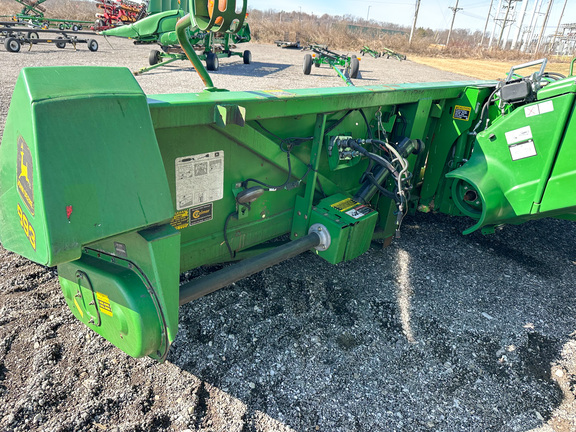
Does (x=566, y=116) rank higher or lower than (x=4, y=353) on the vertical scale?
higher

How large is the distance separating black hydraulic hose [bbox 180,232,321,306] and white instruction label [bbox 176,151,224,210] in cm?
40

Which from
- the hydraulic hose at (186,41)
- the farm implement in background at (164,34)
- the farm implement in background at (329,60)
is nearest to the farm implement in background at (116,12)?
the farm implement in background at (164,34)

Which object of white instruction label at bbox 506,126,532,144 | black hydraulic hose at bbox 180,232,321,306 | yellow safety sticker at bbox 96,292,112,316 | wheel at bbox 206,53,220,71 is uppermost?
white instruction label at bbox 506,126,532,144

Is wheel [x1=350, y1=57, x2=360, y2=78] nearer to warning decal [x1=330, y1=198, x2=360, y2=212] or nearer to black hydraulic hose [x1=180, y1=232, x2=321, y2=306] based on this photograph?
warning decal [x1=330, y1=198, x2=360, y2=212]

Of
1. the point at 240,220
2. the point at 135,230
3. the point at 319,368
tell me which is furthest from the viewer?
the point at 240,220

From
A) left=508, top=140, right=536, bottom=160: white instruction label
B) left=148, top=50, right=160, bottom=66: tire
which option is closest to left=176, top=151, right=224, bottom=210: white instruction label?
left=508, top=140, right=536, bottom=160: white instruction label

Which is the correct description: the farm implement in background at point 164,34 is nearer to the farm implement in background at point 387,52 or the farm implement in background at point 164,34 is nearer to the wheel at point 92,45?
the wheel at point 92,45

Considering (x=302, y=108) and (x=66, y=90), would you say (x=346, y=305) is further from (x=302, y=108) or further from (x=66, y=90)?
(x=66, y=90)

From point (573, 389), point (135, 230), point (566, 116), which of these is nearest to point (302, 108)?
point (135, 230)

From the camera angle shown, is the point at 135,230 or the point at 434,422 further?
the point at 434,422

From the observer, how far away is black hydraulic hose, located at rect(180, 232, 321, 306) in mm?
1912

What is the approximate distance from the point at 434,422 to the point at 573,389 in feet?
2.83

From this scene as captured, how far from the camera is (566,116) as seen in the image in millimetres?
2473

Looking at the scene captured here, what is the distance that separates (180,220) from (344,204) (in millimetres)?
1169
